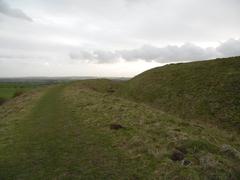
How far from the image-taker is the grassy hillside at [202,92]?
71.0ft

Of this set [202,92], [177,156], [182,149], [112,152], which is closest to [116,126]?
[112,152]

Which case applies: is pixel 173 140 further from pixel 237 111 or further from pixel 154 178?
pixel 237 111

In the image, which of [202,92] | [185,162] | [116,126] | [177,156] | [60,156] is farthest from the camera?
[202,92]

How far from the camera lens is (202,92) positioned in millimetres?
27719

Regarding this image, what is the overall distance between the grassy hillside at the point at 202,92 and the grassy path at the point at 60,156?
40.7 ft

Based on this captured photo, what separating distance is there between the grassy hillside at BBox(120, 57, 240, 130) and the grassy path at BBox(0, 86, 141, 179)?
1242cm

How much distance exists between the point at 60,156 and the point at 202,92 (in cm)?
2167

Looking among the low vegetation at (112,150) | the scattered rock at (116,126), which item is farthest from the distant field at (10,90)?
the scattered rock at (116,126)

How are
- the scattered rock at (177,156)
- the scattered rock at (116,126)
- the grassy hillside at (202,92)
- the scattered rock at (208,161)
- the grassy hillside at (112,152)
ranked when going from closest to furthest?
1. the grassy hillside at (112,152)
2. the scattered rock at (208,161)
3. the scattered rock at (177,156)
4. the scattered rock at (116,126)
5. the grassy hillside at (202,92)

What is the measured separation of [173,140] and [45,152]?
6.97 m

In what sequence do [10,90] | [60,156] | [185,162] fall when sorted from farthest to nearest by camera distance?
[10,90] < [60,156] < [185,162]

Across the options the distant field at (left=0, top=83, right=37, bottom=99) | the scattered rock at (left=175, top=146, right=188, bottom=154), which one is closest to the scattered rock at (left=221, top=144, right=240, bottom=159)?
the scattered rock at (left=175, top=146, right=188, bottom=154)

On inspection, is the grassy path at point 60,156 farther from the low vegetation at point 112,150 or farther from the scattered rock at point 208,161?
the scattered rock at point 208,161

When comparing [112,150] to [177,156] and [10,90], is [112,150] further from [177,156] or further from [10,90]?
[10,90]
